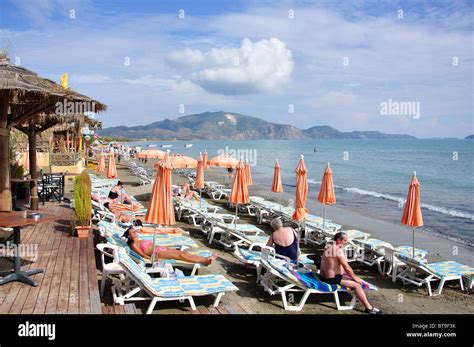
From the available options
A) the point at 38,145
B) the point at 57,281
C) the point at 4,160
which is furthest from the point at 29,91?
the point at 38,145

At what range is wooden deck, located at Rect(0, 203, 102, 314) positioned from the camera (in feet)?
15.7

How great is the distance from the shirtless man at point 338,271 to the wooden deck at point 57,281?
10.5ft

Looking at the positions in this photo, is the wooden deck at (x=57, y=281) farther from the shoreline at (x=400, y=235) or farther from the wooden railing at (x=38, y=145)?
the wooden railing at (x=38, y=145)

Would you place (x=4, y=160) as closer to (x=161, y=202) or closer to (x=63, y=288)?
(x=161, y=202)

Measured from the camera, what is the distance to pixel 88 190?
27.5ft

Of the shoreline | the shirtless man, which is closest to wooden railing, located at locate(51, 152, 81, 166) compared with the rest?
the shoreline

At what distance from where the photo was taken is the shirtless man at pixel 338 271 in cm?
620

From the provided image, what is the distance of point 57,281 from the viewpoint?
563 cm

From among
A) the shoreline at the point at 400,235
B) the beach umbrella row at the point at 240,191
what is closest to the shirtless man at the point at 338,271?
the beach umbrella row at the point at 240,191

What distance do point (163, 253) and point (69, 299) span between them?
241 cm

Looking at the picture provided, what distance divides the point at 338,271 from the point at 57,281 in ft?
12.8

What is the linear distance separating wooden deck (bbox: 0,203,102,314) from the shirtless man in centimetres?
319
